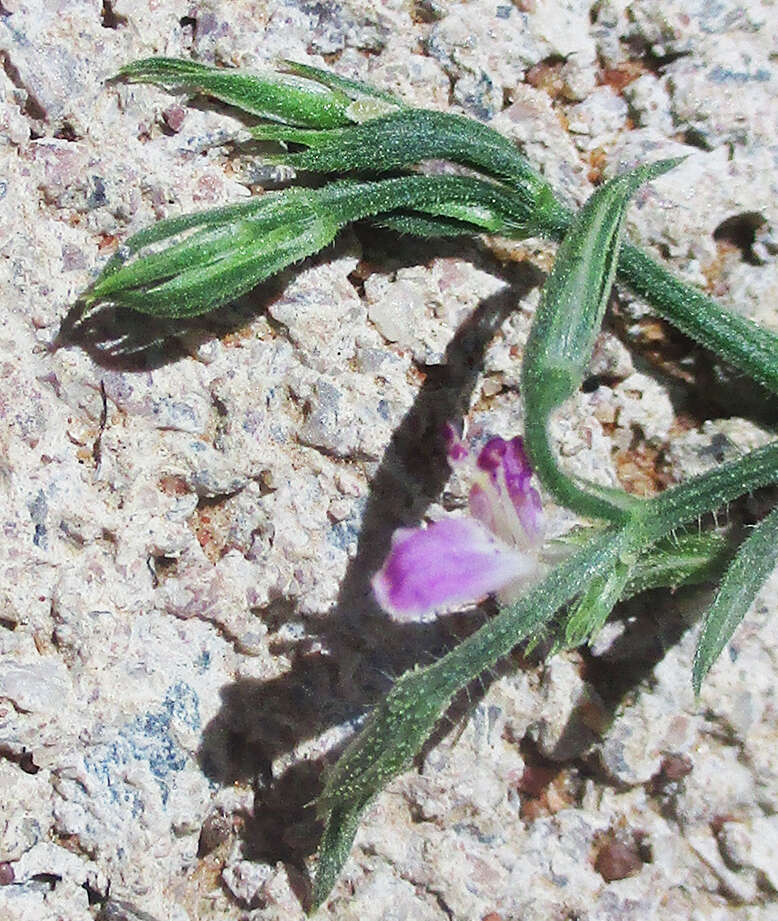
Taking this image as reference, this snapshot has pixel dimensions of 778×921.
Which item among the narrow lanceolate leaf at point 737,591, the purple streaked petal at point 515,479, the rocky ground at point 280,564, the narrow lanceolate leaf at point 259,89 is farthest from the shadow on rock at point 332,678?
the narrow lanceolate leaf at point 259,89

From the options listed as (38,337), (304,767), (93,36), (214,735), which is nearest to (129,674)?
(214,735)

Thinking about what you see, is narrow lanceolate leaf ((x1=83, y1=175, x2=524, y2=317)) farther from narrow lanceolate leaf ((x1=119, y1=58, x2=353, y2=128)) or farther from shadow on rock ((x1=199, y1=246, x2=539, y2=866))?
shadow on rock ((x1=199, y1=246, x2=539, y2=866))

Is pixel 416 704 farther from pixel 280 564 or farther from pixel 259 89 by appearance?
pixel 259 89

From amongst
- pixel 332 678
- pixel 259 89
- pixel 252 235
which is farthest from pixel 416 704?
pixel 259 89

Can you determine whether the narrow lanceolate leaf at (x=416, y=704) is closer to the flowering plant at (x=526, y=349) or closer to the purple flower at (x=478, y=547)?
the flowering plant at (x=526, y=349)

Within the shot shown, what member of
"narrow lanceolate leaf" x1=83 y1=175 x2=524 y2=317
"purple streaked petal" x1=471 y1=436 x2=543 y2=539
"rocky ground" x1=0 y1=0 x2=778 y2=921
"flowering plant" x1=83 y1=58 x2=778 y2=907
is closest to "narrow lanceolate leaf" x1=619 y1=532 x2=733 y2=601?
"flowering plant" x1=83 y1=58 x2=778 y2=907
